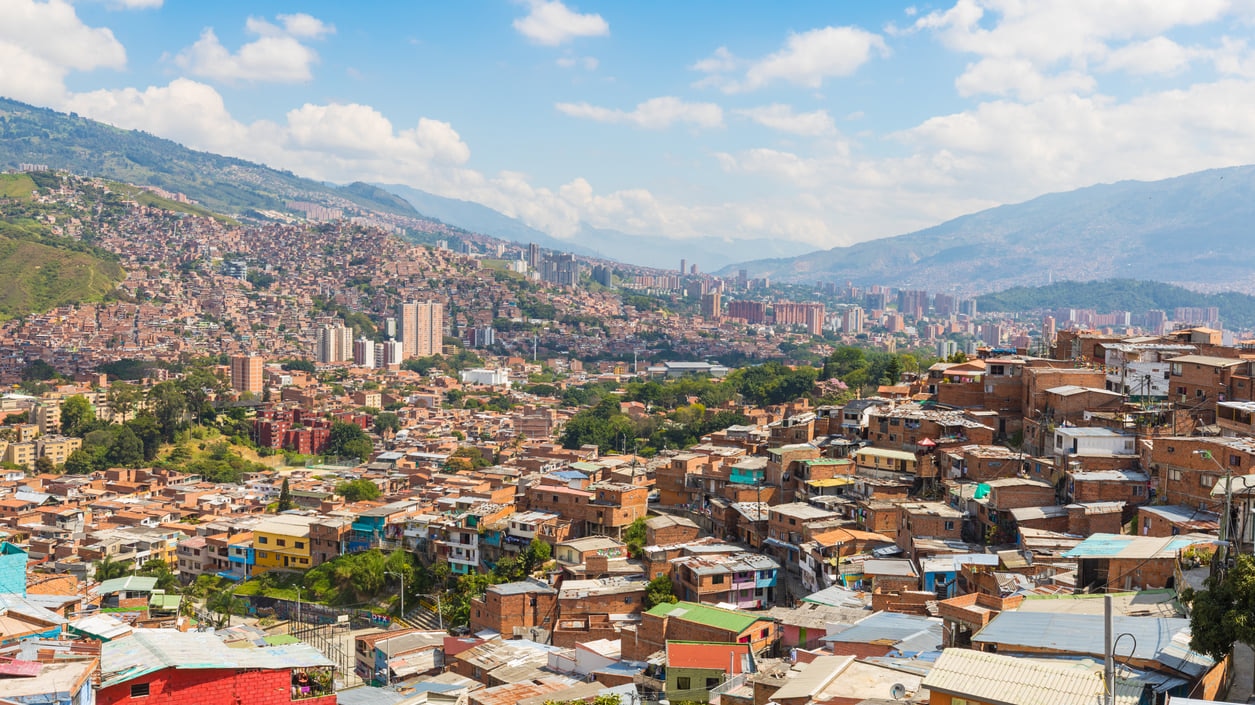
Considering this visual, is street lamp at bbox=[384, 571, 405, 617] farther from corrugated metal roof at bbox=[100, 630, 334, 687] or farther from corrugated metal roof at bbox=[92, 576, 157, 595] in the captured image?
corrugated metal roof at bbox=[100, 630, 334, 687]

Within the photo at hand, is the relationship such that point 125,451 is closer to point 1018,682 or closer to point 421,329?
point 1018,682

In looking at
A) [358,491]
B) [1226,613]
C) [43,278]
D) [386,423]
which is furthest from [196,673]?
[43,278]

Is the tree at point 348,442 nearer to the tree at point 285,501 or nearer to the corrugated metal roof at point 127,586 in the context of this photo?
the tree at point 285,501

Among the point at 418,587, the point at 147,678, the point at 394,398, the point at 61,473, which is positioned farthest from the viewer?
the point at 394,398

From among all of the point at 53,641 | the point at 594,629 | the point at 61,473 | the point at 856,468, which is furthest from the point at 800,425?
the point at 61,473

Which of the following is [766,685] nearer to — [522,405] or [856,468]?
[856,468]
